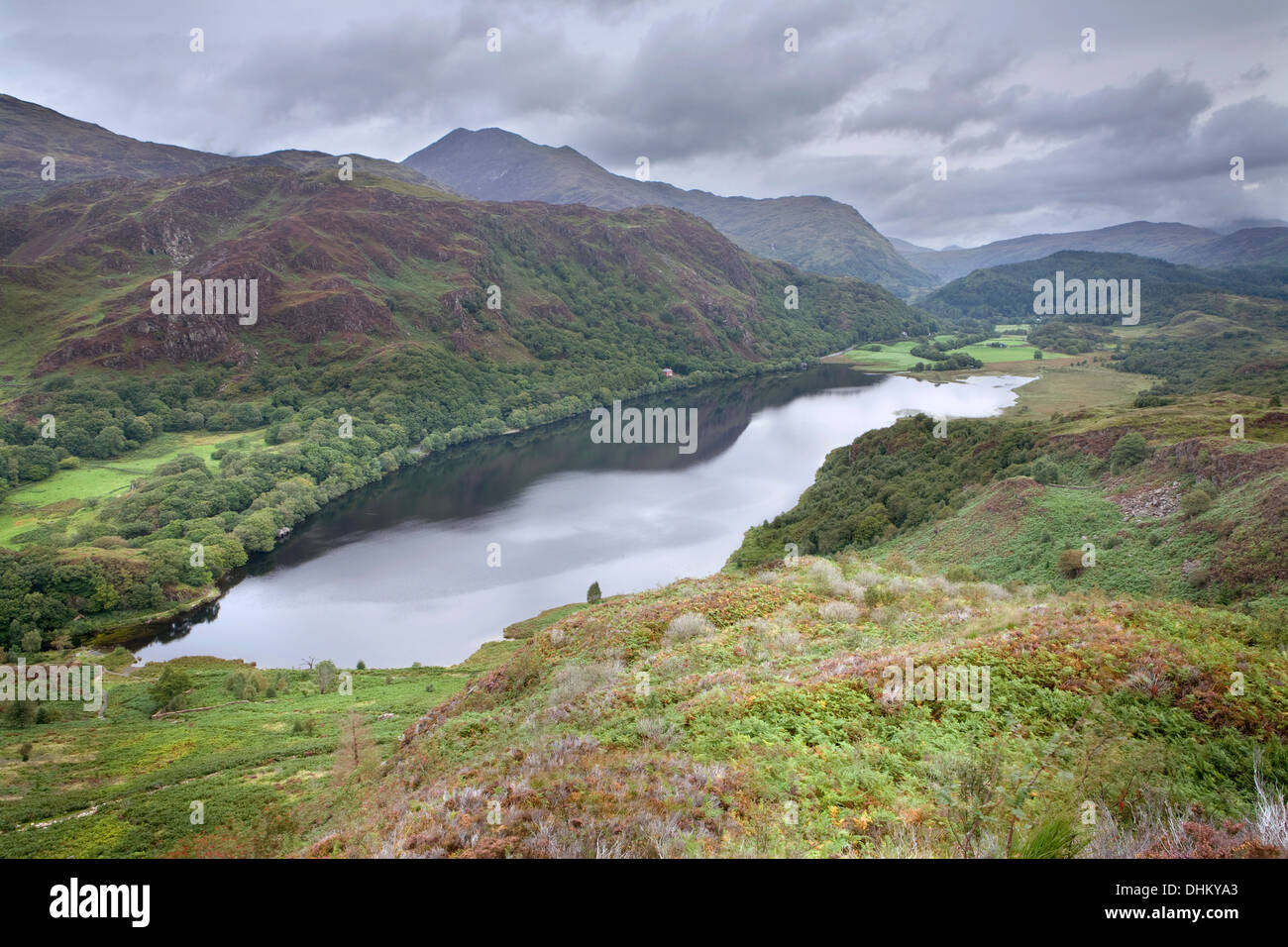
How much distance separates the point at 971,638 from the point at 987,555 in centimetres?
2001

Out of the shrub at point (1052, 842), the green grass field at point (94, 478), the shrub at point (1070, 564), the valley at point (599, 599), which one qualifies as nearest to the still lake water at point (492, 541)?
the valley at point (599, 599)

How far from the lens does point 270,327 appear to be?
452ft

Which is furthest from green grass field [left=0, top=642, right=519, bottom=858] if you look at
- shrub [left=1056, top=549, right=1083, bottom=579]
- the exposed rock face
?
the exposed rock face

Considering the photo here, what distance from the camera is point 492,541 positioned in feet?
220

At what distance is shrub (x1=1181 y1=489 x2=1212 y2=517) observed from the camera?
81.2 feet

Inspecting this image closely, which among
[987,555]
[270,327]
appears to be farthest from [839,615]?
[270,327]

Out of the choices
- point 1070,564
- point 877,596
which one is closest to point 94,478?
point 877,596

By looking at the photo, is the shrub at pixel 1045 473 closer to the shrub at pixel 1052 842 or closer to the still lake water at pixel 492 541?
the still lake water at pixel 492 541

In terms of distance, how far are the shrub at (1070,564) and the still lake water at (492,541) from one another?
34.6 m

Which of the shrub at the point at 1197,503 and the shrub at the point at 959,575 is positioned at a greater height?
the shrub at the point at 1197,503

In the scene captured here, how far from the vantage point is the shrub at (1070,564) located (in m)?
24.0

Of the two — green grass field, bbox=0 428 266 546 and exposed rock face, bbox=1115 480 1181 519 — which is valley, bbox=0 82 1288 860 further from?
green grass field, bbox=0 428 266 546

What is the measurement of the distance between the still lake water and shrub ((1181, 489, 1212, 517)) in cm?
3681
